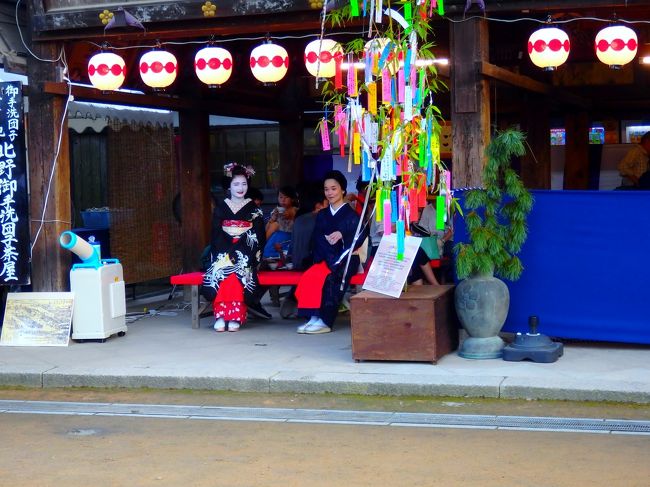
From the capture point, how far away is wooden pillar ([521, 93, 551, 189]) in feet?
50.9

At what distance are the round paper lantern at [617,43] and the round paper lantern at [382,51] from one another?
242 centimetres

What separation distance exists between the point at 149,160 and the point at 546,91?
19.2 ft

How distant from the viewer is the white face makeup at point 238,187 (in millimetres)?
11711

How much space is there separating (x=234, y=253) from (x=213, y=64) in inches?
84.9

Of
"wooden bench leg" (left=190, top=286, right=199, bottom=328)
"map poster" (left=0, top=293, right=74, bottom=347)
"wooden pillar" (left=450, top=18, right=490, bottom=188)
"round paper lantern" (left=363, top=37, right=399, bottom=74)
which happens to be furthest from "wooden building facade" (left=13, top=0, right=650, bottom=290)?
"wooden bench leg" (left=190, top=286, right=199, bottom=328)

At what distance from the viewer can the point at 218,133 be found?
1959 centimetres

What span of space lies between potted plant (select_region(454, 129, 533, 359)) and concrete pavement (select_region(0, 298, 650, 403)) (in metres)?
0.29

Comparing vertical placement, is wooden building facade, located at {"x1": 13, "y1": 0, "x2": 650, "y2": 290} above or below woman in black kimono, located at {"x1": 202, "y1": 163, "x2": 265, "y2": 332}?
above

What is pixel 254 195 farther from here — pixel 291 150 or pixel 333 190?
pixel 291 150

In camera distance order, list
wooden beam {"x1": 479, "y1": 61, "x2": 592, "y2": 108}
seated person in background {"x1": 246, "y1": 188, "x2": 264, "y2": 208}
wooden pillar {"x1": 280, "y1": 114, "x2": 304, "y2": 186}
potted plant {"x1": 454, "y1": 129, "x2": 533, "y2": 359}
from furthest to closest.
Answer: wooden pillar {"x1": 280, "y1": 114, "x2": 304, "y2": 186}
seated person in background {"x1": 246, "y1": 188, "x2": 264, "y2": 208}
wooden beam {"x1": 479, "y1": 61, "x2": 592, "y2": 108}
potted plant {"x1": 454, "y1": 129, "x2": 533, "y2": 359}

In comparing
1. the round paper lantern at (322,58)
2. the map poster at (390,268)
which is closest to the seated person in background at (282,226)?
the round paper lantern at (322,58)

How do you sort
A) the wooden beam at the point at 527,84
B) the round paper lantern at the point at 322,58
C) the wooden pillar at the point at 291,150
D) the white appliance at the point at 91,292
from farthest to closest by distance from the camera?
the wooden pillar at the point at 291,150 < the white appliance at the point at 91,292 < the round paper lantern at the point at 322,58 < the wooden beam at the point at 527,84

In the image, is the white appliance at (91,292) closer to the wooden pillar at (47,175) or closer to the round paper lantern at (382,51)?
the wooden pillar at (47,175)

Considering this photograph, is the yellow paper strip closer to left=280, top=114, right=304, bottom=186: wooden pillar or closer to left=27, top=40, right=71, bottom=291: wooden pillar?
left=27, top=40, right=71, bottom=291: wooden pillar
